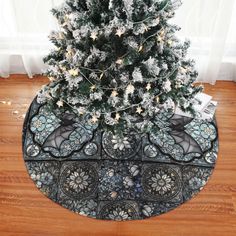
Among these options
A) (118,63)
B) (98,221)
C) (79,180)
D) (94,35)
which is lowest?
(98,221)

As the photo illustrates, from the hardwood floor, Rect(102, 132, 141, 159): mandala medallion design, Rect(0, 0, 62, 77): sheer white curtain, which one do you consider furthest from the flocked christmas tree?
Rect(0, 0, 62, 77): sheer white curtain

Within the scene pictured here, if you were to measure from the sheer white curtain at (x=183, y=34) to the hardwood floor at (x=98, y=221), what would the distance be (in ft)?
1.79

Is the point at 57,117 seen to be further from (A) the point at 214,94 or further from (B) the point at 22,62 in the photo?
(A) the point at 214,94

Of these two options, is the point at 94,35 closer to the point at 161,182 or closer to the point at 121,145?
the point at 121,145

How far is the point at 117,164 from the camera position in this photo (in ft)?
6.56

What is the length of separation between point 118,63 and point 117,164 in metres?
0.69

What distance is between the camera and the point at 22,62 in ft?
8.27

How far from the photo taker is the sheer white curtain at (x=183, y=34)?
2.17 meters

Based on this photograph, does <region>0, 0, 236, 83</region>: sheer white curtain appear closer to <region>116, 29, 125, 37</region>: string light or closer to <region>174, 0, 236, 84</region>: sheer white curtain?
<region>174, 0, 236, 84</region>: sheer white curtain

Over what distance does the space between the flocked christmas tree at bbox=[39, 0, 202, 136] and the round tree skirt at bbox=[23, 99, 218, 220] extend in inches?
10.6

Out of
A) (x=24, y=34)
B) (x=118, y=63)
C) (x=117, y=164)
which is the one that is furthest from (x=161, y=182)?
(x=24, y=34)

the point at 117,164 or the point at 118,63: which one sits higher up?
the point at 118,63

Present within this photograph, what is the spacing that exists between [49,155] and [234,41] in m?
1.44

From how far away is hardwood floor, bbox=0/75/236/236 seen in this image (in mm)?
1804
